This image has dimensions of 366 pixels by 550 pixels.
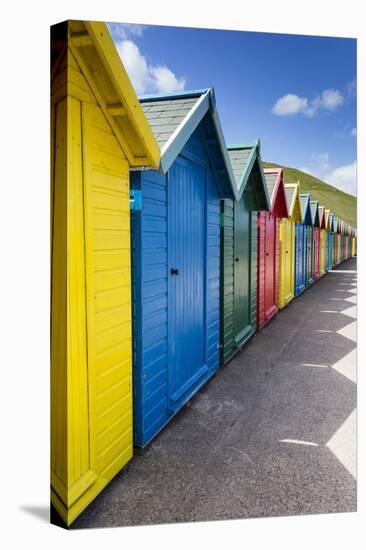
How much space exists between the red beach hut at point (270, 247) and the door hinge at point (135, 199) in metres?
5.51

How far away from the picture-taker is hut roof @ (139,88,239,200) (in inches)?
136

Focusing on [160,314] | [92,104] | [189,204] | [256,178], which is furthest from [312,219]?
[92,104]

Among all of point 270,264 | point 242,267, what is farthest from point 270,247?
point 242,267

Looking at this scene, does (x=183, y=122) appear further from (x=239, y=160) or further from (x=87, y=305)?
(x=239, y=160)

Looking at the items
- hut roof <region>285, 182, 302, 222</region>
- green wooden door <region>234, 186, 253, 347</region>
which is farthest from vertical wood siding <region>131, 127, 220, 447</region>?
hut roof <region>285, 182, 302, 222</region>

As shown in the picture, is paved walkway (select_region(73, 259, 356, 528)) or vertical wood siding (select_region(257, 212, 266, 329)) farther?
vertical wood siding (select_region(257, 212, 266, 329))

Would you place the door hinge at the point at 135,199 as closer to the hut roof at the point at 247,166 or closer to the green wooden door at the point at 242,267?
the hut roof at the point at 247,166

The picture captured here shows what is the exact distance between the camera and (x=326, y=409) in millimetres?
4539

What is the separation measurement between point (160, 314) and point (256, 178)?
452cm

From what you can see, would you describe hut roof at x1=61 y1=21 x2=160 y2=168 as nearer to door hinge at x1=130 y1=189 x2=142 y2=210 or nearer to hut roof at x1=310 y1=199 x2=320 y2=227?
door hinge at x1=130 y1=189 x2=142 y2=210

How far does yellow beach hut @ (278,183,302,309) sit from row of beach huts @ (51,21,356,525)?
5.98 m

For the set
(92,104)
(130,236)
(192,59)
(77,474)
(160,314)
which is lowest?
(77,474)

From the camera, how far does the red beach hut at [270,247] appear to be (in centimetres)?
882

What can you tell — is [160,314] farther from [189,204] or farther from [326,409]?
[326,409]
